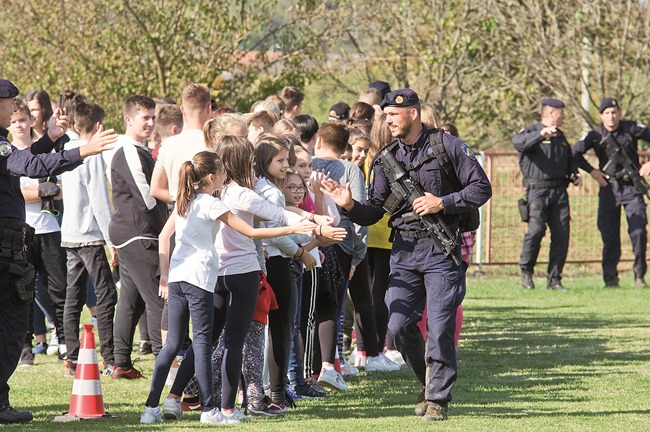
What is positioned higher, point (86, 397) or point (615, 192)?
point (615, 192)

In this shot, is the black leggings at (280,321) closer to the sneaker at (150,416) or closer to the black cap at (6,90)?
the sneaker at (150,416)

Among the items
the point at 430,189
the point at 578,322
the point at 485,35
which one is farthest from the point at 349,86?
the point at 430,189

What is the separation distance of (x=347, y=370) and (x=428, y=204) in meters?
2.52

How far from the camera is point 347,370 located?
9.35 m

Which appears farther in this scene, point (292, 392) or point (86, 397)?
point (292, 392)

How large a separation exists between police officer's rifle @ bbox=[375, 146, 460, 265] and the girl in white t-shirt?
0.75 meters

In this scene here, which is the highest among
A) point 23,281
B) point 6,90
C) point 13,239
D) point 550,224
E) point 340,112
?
point 340,112

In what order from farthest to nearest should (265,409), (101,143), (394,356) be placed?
(394,356), (265,409), (101,143)

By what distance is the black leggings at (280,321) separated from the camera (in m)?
7.71

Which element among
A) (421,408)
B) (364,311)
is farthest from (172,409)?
(364,311)

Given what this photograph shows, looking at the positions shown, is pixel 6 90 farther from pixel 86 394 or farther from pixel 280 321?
pixel 280 321

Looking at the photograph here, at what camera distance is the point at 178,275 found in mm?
7016

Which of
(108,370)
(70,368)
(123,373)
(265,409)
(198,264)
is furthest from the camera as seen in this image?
(70,368)

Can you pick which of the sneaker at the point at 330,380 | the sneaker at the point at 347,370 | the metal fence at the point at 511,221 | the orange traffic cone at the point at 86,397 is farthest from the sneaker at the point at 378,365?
the metal fence at the point at 511,221
